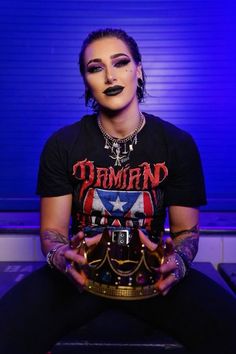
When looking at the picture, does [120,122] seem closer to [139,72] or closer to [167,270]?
[139,72]

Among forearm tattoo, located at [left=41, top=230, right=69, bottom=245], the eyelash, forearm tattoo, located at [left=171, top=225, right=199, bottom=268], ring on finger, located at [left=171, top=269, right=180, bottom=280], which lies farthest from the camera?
the eyelash

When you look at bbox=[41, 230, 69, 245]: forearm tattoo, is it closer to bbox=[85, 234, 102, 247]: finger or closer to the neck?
bbox=[85, 234, 102, 247]: finger

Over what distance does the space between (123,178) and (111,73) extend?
1.42 feet

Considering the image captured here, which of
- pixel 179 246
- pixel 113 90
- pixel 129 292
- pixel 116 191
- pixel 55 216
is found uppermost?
pixel 113 90

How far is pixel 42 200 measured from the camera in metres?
1.93

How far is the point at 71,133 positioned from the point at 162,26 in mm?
1876

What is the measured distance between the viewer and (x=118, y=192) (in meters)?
1.87

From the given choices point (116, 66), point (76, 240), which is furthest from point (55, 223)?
point (116, 66)

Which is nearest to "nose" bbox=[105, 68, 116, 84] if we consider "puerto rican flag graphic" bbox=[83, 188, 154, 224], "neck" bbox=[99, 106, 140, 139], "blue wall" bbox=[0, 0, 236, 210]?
"neck" bbox=[99, 106, 140, 139]

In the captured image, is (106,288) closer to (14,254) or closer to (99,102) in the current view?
(99,102)

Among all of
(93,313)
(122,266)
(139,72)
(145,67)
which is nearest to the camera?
(122,266)

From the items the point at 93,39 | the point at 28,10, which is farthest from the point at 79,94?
the point at 93,39

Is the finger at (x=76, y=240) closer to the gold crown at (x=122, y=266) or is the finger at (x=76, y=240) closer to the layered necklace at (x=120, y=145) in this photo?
the gold crown at (x=122, y=266)

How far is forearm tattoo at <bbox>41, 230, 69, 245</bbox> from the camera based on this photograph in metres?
1.79
